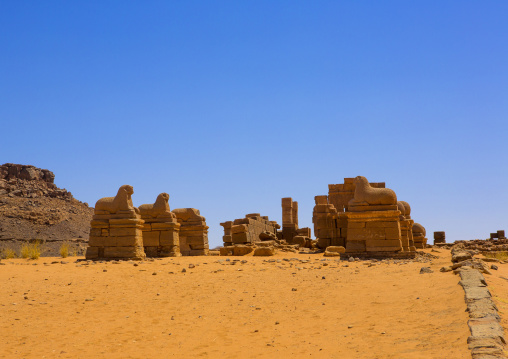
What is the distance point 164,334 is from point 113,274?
4940 mm

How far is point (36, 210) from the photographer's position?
48438 millimetres

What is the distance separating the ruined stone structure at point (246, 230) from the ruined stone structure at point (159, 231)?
399cm

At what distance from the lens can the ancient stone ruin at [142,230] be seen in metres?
15.3

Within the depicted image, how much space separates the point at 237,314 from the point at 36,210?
4502 centimetres

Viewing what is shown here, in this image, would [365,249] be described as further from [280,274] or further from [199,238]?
[199,238]

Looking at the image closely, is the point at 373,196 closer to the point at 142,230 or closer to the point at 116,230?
the point at 116,230

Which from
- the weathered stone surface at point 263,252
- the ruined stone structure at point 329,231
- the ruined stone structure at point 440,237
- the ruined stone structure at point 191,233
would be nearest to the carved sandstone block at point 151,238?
the ruined stone structure at point 191,233

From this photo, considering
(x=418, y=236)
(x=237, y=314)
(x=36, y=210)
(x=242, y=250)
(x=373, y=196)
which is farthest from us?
(x=36, y=210)

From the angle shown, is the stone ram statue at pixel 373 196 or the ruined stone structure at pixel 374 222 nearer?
the ruined stone structure at pixel 374 222

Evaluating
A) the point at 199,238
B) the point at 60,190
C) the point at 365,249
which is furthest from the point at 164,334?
the point at 60,190

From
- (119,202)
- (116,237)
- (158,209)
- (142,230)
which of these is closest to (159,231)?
(142,230)

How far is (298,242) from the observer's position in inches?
978

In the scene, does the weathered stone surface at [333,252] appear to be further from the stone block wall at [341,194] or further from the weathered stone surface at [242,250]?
the stone block wall at [341,194]

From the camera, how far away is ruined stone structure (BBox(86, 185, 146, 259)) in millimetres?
15258
